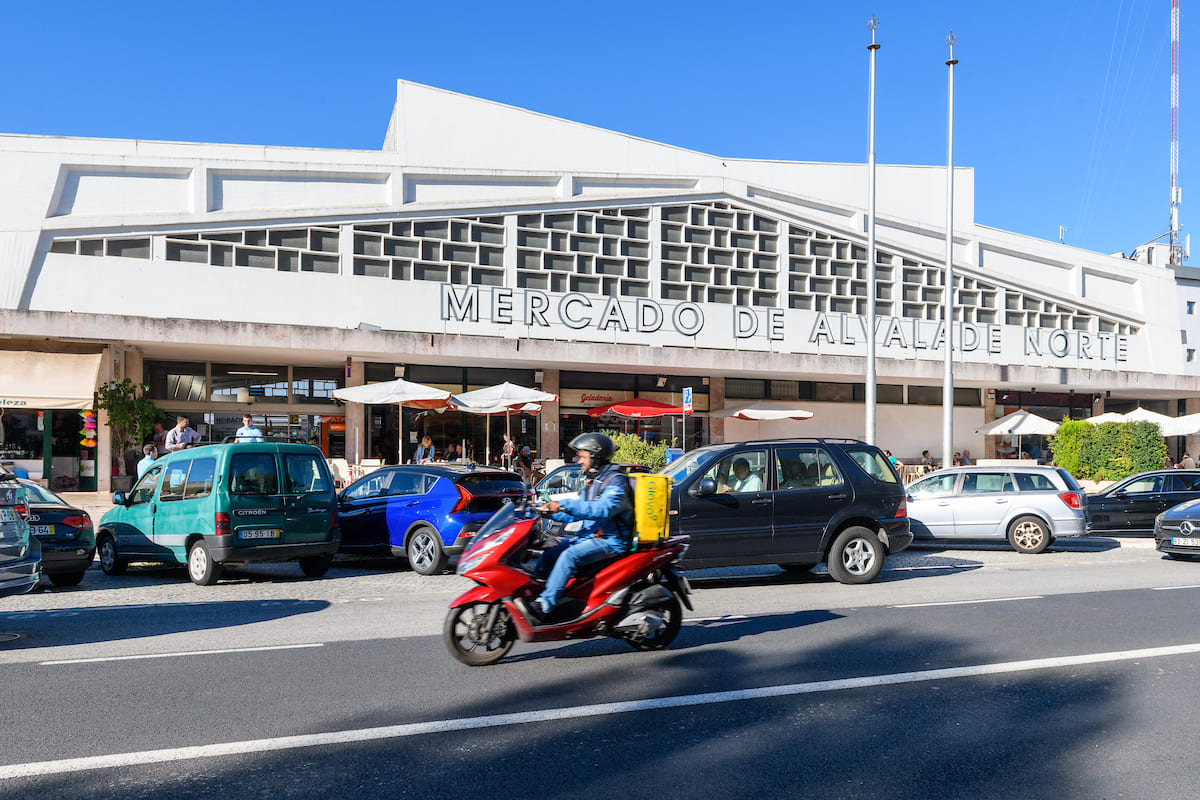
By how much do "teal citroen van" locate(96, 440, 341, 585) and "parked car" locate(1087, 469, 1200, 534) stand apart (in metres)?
14.0

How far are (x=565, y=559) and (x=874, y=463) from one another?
623 centimetres

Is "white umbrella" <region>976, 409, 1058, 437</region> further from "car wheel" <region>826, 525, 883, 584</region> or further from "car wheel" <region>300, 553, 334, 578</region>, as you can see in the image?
"car wheel" <region>300, 553, 334, 578</region>

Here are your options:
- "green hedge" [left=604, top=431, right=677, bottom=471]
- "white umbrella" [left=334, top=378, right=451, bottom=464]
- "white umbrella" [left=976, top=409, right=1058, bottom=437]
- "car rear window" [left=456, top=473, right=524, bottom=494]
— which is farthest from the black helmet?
"white umbrella" [left=976, top=409, right=1058, bottom=437]

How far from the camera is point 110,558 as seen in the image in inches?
498

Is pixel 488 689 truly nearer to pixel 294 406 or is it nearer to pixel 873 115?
pixel 873 115

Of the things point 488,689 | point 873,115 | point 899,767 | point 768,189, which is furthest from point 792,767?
point 768,189

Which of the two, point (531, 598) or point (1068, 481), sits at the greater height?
point (1068, 481)

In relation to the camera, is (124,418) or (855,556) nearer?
(855,556)

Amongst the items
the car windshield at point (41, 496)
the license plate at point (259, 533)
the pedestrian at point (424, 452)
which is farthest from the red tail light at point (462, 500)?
the pedestrian at point (424, 452)

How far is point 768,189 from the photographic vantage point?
111ft

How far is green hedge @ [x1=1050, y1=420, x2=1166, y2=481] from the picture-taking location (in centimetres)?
2383

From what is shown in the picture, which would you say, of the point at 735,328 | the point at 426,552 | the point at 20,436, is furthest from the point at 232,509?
the point at 735,328

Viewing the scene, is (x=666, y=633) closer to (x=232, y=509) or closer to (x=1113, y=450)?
(x=232, y=509)

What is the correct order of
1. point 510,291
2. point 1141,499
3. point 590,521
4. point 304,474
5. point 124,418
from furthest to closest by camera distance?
point 510,291, point 124,418, point 1141,499, point 304,474, point 590,521
